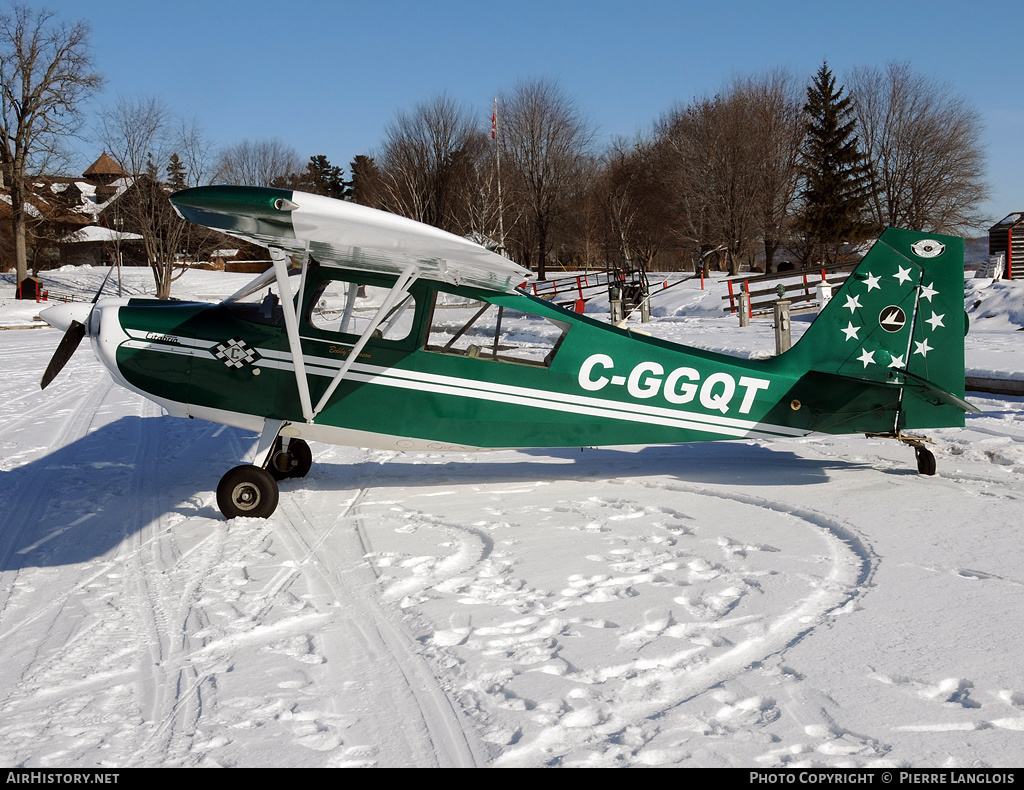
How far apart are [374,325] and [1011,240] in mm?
33918

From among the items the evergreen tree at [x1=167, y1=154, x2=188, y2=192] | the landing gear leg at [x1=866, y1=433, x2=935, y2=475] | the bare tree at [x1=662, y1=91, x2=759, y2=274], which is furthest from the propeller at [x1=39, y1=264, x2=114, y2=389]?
the bare tree at [x1=662, y1=91, x2=759, y2=274]

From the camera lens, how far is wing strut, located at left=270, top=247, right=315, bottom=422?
223 inches

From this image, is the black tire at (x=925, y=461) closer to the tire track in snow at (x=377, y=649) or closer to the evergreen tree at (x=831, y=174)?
the tire track in snow at (x=377, y=649)

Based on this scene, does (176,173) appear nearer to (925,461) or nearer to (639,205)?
(639,205)

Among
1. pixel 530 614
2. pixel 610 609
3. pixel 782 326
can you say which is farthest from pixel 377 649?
pixel 782 326

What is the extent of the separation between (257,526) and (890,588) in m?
4.31

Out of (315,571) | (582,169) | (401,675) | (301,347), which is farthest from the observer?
(582,169)

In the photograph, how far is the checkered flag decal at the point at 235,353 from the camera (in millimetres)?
6219

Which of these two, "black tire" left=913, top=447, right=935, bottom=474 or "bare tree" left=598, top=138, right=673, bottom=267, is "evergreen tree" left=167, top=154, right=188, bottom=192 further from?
"black tire" left=913, top=447, right=935, bottom=474

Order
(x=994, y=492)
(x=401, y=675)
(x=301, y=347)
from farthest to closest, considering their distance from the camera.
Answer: (x=301, y=347)
(x=994, y=492)
(x=401, y=675)

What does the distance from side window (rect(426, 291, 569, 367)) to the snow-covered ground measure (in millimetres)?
1247

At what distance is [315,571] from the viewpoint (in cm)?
469

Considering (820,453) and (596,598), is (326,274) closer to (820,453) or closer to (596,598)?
(596,598)

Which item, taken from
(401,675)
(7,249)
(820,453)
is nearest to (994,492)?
(820,453)
